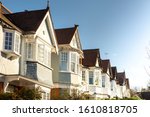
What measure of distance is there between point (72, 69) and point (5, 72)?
1113 centimetres

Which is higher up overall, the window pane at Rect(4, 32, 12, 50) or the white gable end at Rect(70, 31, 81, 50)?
the white gable end at Rect(70, 31, 81, 50)

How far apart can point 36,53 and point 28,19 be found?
314 centimetres

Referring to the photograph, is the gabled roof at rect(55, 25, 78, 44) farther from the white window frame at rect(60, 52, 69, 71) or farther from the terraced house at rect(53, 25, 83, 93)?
the white window frame at rect(60, 52, 69, 71)

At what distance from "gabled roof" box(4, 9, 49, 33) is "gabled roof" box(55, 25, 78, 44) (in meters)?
5.66

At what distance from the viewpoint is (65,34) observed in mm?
31953

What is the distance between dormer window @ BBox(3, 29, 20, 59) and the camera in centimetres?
2033

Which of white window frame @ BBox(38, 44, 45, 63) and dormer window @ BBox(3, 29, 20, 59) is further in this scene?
white window frame @ BBox(38, 44, 45, 63)

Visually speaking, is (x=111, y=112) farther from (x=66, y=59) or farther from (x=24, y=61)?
(x=66, y=59)

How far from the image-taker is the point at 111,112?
32.0 feet

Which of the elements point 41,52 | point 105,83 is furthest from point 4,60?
point 105,83

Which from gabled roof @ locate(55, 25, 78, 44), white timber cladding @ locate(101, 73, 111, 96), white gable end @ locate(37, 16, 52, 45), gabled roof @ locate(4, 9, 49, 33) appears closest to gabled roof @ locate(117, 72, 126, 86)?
white timber cladding @ locate(101, 73, 111, 96)

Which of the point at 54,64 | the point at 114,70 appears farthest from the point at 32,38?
the point at 114,70

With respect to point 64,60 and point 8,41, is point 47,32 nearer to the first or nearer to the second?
point 64,60

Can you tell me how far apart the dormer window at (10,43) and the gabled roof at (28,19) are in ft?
7.43
